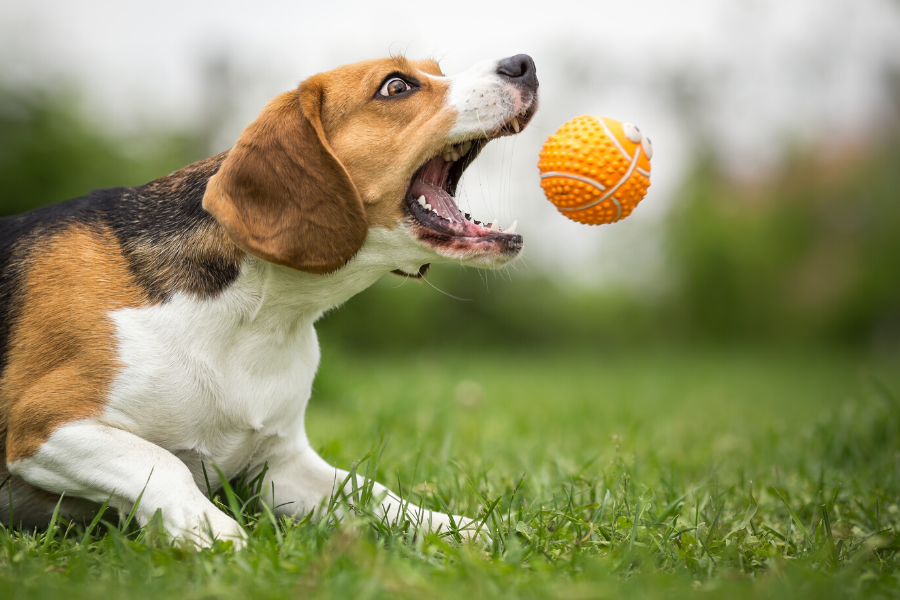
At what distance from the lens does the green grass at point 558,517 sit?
80.1 inches

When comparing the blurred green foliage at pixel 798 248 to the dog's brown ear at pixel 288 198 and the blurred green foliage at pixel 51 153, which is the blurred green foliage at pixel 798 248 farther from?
the dog's brown ear at pixel 288 198

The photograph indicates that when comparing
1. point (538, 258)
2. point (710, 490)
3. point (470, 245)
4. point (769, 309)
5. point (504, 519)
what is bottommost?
point (769, 309)

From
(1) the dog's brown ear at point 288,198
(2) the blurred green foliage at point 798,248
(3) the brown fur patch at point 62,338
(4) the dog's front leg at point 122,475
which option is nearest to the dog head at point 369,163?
(1) the dog's brown ear at point 288,198

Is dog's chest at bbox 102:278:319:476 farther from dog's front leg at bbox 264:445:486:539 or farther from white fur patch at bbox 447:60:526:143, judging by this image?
white fur patch at bbox 447:60:526:143

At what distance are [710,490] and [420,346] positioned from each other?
31.7 ft

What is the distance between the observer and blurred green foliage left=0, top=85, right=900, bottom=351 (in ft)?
47.0

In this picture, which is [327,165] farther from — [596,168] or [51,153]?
[51,153]

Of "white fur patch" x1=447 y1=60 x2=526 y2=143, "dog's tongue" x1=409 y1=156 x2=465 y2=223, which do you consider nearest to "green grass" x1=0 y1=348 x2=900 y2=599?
"dog's tongue" x1=409 y1=156 x2=465 y2=223

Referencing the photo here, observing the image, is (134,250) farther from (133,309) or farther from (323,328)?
(323,328)

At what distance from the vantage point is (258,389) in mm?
2902

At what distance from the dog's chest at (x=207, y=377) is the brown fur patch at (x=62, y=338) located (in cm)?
7

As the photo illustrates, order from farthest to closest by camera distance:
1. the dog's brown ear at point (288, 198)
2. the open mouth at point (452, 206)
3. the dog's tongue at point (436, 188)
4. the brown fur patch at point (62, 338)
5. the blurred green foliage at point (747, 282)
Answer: the blurred green foliage at point (747, 282)
the dog's tongue at point (436, 188)
the open mouth at point (452, 206)
the dog's brown ear at point (288, 198)
the brown fur patch at point (62, 338)

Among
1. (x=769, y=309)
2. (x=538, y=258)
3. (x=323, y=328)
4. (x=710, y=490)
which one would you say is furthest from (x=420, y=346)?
(x=710, y=490)

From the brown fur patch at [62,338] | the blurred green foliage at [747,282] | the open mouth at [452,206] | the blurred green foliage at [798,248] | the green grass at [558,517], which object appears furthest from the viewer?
the blurred green foliage at [798,248]
